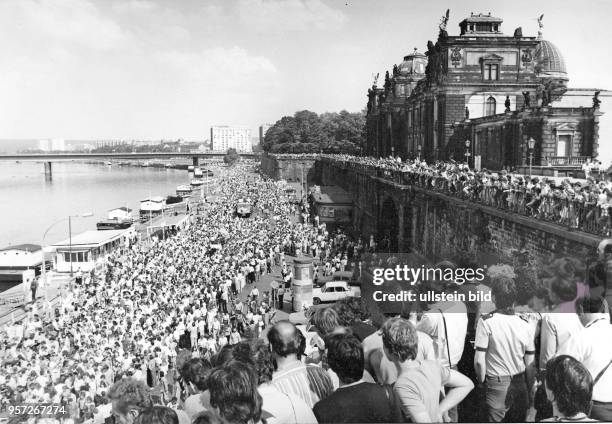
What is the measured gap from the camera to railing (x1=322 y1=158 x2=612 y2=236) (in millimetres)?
11617

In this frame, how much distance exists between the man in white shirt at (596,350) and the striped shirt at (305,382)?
1868mm

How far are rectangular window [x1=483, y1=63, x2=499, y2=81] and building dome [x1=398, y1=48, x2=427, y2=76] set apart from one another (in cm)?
2117

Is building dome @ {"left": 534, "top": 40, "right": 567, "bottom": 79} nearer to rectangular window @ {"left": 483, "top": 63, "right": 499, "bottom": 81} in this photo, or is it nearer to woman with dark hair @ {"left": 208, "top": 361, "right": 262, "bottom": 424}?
rectangular window @ {"left": 483, "top": 63, "right": 499, "bottom": 81}

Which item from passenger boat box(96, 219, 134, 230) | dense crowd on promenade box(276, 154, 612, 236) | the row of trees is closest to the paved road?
dense crowd on promenade box(276, 154, 612, 236)

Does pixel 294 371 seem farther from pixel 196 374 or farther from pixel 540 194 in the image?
pixel 540 194

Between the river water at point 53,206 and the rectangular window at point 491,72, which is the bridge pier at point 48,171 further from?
the rectangular window at point 491,72

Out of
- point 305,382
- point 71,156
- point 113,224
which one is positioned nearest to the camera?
point 305,382

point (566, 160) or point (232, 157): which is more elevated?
point (566, 160)

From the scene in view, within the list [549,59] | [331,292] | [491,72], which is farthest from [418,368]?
[549,59]

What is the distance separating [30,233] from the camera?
174 ft

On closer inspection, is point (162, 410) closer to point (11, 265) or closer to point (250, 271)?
point (250, 271)

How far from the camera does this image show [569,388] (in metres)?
3.65

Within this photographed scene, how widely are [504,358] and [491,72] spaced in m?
31.6

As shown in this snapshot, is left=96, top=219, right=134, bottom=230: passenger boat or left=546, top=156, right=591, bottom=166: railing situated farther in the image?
left=96, top=219, right=134, bottom=230: passenger boat
